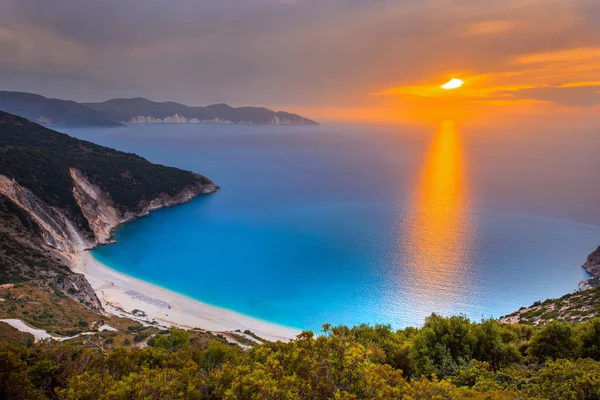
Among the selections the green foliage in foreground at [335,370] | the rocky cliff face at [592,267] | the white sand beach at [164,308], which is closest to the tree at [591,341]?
the green foliage in foreground at [335,370]

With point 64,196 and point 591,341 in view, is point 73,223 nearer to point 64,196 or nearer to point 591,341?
point 64,196

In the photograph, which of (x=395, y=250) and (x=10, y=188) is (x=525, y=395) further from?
(x=10, y=188)

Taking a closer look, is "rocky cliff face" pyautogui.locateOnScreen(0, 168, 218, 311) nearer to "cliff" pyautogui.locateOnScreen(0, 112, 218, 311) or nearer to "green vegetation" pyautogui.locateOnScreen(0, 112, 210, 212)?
"cliff" pyautogui.locateOnScreen(0, 112, 218, 311)

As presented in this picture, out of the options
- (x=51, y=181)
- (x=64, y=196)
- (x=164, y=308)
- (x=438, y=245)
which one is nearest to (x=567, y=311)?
(x=438, y=245)

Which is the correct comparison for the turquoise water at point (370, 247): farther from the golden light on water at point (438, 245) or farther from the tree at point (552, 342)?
the tree at point (552, 342)

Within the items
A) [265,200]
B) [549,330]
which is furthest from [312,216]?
[549,330]

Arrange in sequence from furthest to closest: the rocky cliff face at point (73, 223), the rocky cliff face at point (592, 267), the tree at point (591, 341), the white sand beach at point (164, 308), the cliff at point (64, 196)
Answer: the rocky cliff face at point (592, 267)
the cliff at point (64, 196)
the rocky cliff face at point (73, 223)
the white sand beach at point (164, 308)
the tree at point (591, 341)
